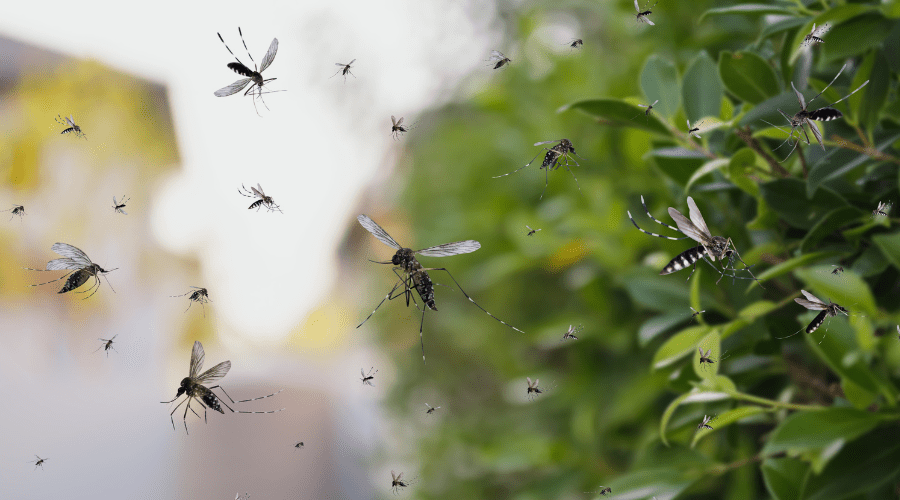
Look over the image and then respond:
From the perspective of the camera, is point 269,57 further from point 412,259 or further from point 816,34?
point 816,34

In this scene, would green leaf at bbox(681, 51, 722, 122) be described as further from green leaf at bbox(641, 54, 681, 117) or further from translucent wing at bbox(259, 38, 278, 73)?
translucent wing at bbox(259, 38, 278, 73)

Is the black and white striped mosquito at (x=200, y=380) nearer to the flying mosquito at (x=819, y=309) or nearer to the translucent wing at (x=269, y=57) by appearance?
the translucent wing at (x=269, y=57)

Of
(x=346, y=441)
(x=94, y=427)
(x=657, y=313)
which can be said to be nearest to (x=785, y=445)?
(x=657, y=313)

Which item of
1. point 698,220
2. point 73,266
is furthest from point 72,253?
point 698,220

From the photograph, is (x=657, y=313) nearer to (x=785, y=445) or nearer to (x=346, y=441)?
(x=785, y=445)

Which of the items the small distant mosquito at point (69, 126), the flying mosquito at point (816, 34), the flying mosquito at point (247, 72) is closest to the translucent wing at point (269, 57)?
the flying mosquito at point (247, 72)
